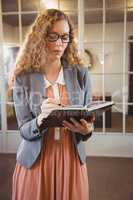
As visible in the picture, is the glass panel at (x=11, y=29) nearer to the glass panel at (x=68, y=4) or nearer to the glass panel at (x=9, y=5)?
the glass panel at (x=9, y=5)

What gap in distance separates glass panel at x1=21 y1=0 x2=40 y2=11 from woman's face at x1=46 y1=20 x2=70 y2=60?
2.19 m

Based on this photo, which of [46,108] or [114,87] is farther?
[114,87]

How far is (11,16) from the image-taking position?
326 cm

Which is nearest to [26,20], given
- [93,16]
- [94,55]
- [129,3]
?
[93,16]

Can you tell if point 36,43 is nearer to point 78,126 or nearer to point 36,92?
point 36,92

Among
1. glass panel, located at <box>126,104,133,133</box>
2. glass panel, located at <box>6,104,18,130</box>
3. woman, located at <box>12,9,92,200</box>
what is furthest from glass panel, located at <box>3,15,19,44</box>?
A: woman, located at <box>12,9,92,200</box>

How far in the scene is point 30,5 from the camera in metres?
3.20

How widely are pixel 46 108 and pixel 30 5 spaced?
8.14 ft

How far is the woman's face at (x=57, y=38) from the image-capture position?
1.13 m

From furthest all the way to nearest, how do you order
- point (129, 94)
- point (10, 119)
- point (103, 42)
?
point (10, 119)
point (129, 94)
point (103, 42)

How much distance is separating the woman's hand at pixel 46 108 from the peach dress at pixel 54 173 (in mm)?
78

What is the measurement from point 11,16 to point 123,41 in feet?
4.49

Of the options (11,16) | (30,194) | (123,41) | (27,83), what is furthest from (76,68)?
(11,16)

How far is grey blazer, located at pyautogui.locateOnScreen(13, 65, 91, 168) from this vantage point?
1.09m
